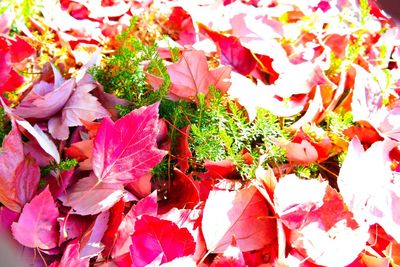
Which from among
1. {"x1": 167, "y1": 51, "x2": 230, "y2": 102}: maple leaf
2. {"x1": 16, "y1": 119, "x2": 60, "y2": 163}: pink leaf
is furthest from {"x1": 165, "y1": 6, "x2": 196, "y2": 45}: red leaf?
{"x1": 16, "y1": 119, "x2": 60, "y2": 163}: pink leaf

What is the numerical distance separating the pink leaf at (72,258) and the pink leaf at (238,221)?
0.12 metres

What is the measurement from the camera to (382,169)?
22.9 inches

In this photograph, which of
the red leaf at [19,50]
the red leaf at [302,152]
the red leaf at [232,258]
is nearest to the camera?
the red leaf at [232,258]

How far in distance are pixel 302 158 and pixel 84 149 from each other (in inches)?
9.6

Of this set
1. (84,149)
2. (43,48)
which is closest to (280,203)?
(84,149)

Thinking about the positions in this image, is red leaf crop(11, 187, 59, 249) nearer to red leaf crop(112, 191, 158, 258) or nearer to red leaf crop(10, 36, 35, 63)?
red leaf crop(112, 191, 158, 258)

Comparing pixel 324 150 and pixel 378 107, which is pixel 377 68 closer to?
pixel 378 107

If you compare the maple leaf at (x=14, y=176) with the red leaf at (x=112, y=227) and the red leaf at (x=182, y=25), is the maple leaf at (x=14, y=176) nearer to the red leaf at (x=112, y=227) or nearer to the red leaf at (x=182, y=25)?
the red leaf at (x=112, y=227)

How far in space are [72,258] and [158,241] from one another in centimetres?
8

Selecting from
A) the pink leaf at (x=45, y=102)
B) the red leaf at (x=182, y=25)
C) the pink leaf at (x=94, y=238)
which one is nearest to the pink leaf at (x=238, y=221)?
the pink leaf at (x=94, y=238)

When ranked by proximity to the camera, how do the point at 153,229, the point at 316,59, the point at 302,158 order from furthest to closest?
the point at 316,59 < the point at 302,158 < the point at 153,229

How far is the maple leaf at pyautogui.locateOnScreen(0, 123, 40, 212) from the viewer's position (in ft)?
1.74

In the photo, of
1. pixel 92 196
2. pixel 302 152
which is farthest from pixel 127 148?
pixel 302 152

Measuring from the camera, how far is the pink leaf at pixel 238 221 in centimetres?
52
